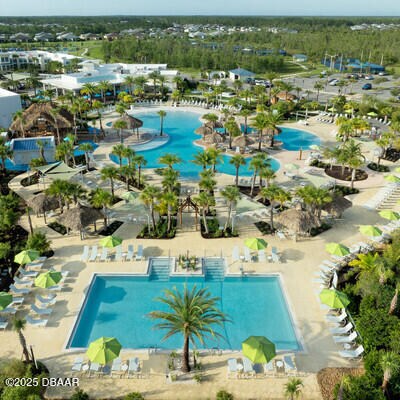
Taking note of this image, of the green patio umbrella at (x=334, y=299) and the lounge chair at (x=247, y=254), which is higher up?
the green patio umbrella at (x=334, y=299)

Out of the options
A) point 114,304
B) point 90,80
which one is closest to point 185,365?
point 114,304

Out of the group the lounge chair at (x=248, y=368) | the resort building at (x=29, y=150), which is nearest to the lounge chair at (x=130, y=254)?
the lounge chair at (x=248, y=368)

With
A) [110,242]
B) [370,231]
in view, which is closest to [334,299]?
[370,231]

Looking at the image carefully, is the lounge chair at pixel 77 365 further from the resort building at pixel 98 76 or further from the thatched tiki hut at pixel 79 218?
the resort building at pixel 98 76

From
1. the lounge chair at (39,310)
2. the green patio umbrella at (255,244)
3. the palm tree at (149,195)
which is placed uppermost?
the palm tree at (149,195)

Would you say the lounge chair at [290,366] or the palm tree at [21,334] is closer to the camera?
the palm tree at [21,334]

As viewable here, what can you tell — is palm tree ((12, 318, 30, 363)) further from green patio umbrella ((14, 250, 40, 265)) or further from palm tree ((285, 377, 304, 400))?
palm tree ((285, 377, 304, 400))

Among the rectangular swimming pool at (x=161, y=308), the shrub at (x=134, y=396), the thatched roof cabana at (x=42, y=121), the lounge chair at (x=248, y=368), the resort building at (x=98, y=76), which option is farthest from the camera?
the resort building at (x=98, y=76)

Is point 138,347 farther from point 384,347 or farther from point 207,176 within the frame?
point 207,176
